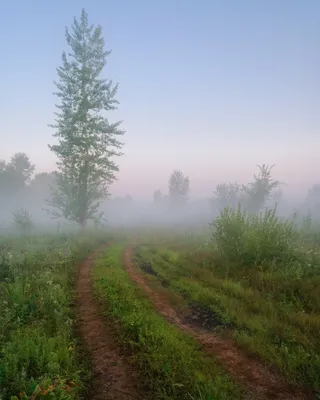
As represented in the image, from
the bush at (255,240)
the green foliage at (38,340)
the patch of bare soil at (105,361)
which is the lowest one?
the patch of bare soil at (105,361)

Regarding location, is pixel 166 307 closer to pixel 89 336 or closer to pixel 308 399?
pixel 89 336

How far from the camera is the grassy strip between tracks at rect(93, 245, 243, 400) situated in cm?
440

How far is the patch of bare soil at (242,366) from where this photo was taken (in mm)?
4461

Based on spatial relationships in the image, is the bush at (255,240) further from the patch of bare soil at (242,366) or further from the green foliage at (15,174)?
the green foliage at (15,174)

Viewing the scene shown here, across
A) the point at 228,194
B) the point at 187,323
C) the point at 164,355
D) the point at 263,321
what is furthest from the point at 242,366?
the point at 228,194

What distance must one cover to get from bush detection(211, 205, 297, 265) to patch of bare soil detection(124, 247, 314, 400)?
506 cm

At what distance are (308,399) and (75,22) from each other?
29931mm

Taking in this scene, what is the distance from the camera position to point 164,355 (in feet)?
17.2

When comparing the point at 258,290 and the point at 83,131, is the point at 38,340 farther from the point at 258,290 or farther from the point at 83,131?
the point at 83,131

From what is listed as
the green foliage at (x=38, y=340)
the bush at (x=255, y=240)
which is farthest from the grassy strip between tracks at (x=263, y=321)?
the green foliage at (x=38, y=340)

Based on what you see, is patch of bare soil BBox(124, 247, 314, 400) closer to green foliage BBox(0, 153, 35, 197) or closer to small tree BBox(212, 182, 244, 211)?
small tree BBox(212, 182, 244, 211)

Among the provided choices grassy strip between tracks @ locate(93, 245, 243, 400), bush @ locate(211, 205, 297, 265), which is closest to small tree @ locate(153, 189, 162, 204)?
bush @ locate(211, 205, 297, 265)

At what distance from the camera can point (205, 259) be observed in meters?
13.1

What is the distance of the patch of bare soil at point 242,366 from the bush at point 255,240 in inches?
199
